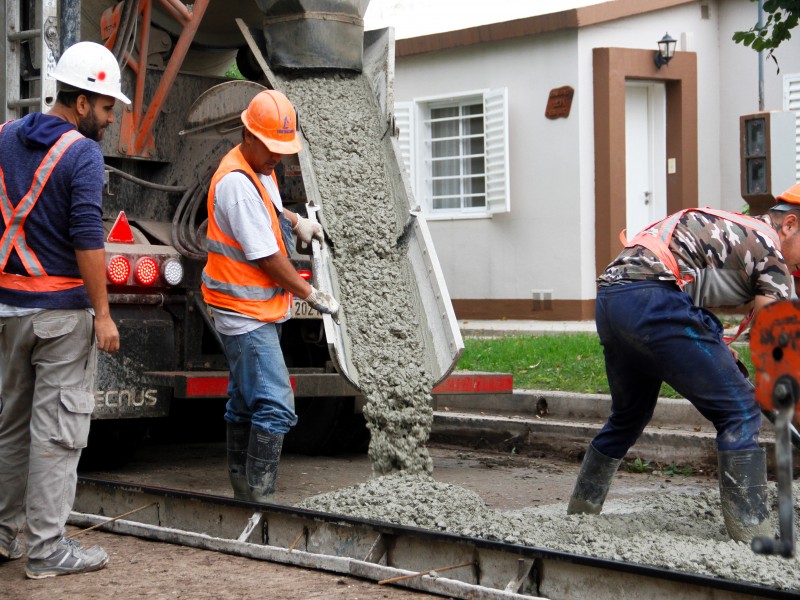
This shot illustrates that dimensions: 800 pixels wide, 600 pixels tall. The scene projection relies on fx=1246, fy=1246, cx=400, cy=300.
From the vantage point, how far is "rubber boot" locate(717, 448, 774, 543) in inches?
176

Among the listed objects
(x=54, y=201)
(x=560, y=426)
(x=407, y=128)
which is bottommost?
(x=560, y=426)

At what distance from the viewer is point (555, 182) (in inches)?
551

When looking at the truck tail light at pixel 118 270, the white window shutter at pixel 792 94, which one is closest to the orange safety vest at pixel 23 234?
the truck tail light at pixel 118 270

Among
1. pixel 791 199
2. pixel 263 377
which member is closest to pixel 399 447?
pixel 263 377

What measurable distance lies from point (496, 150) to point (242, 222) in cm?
962

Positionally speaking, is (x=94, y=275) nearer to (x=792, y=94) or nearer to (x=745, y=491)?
(x=745, y=491)

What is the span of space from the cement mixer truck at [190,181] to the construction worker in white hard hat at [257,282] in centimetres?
59

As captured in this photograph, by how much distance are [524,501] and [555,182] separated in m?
8.15

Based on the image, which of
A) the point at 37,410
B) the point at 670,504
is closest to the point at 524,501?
the point at 670,504

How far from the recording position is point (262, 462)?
5.31 metres

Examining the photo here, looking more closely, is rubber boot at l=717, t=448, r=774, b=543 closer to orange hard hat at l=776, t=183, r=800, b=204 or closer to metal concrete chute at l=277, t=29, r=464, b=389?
orange hard hat at l=776, t=183, r=800, b=204

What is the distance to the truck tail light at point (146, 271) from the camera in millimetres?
6445

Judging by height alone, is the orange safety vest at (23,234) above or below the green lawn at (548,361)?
above

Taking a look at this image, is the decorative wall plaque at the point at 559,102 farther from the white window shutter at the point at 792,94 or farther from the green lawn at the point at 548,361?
the green lawn at the point at 548,361
